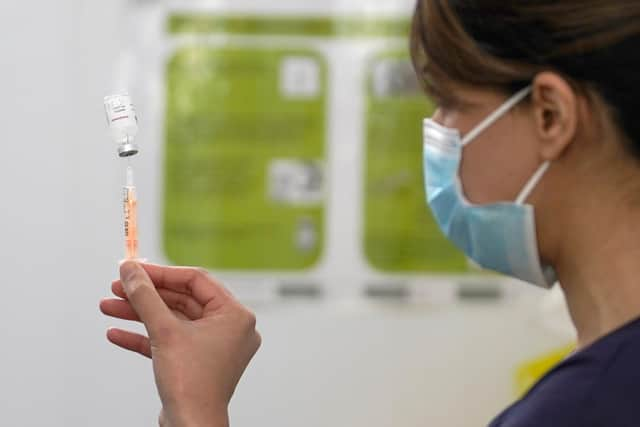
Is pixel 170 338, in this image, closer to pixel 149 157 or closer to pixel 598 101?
pixel 598 101

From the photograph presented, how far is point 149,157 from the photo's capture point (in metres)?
1.50

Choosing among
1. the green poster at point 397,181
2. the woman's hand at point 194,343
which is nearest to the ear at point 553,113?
the woman's hand at point 194,343

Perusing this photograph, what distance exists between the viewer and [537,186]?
0.78 meters

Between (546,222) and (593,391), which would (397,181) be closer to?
(546,222)

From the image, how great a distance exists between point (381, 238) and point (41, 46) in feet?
2.18

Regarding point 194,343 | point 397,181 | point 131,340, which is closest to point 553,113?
point 194,343

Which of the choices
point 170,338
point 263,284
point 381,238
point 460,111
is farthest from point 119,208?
point 460,111

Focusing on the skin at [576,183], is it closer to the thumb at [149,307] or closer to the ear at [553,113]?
the ear at [553,113]

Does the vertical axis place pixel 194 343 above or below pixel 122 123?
below

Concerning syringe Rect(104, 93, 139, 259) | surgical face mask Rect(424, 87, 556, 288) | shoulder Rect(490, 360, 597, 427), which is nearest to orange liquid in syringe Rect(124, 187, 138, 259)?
syringe Rect(104, 93, 139, 259)

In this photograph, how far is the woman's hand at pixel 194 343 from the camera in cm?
82

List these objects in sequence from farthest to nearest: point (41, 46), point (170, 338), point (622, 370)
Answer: point (41, 46) < point (170, 338) < point (622, 370)

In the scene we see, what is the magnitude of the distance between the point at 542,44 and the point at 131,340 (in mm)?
521

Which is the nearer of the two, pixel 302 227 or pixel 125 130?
pixel 125 130
